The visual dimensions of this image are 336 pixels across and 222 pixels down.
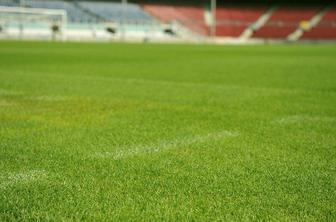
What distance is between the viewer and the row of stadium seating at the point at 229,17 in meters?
45.9

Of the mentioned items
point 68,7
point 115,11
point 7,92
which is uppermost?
point 68,7

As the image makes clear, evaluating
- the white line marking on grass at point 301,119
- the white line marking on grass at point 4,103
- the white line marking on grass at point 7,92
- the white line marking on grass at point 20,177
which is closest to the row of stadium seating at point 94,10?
the white line marking on grass at point 7,92

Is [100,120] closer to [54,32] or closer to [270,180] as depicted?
[270,180]

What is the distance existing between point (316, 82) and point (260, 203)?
7052 mm

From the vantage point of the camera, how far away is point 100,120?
194 inches

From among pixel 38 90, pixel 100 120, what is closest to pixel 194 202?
pixel 100 120

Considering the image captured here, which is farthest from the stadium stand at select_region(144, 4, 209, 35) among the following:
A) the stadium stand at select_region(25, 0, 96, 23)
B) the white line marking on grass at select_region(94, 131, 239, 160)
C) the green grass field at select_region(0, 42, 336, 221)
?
the white line marking on grass at select_region(94, 131, 239, 160)

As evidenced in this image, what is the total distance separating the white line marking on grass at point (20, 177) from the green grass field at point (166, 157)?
0.04 ft

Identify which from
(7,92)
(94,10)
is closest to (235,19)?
(94,10)

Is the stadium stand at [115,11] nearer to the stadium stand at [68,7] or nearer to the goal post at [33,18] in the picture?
the stadium stand at [68,7]

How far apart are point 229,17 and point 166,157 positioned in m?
48.9

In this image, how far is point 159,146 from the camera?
386cm

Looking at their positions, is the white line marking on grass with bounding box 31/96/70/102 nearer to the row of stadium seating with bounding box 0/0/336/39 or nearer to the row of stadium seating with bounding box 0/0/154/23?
the row of stadium seating with bounding box 0/0/154/23

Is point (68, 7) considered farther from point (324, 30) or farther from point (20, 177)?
point (20, 177)
